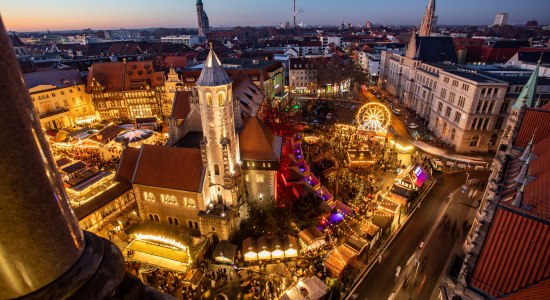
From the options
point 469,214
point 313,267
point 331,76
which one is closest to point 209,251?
point 313,267

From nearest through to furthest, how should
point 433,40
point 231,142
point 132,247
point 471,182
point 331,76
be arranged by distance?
point 132,247 → point 231,142 → point 471,182 → point 433,40 → point 331,76

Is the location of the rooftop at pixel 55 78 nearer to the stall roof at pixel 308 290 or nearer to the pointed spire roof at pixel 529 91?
the stall roof at pixel 308 290

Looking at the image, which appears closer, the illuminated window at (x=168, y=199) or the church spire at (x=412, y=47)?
the illuminated window at (x=168, y=199)

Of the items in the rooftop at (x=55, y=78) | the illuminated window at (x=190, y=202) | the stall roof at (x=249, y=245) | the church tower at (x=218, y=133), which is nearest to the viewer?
the church tower at (x=218, y=133)

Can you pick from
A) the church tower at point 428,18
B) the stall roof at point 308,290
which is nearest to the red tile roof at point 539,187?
the stall roof at point 308,290

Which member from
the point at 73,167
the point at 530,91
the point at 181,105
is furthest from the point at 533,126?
the point at 73,167

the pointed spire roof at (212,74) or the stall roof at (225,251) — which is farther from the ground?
the pointed spire roof at (212,74)

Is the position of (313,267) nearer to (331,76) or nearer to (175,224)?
(175,224)
